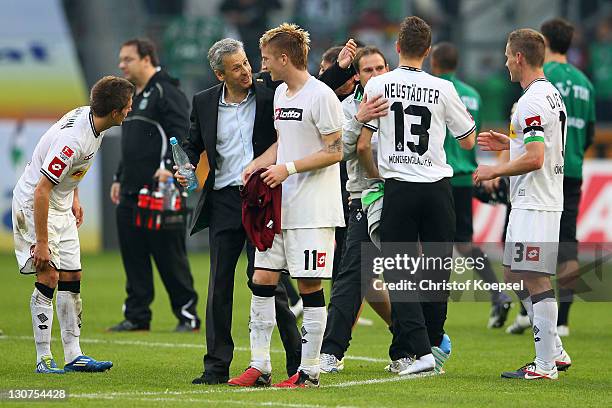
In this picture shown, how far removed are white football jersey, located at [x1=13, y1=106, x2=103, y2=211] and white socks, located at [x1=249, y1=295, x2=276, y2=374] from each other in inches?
59.5

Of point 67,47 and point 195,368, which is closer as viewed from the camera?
point 195,368

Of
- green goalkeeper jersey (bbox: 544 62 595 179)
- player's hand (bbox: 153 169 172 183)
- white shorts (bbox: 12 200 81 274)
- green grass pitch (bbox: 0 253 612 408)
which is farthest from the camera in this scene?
player's hand (bbox: 153 169 172 183)

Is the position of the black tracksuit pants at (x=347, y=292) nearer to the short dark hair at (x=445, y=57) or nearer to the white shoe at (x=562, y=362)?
the white shoe at (x=562, y=362)

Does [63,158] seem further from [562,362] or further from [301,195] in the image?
[562,362]

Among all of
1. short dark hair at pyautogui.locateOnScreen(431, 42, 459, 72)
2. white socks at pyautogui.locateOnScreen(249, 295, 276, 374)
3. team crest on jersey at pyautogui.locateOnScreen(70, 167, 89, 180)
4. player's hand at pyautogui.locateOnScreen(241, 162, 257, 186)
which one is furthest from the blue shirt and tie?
short dark hair at pyautogui.locateOnScreen(431, 42, 459, 72)

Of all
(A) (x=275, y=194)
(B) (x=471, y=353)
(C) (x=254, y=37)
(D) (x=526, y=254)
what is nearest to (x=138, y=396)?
(A) (x=275, y=194)

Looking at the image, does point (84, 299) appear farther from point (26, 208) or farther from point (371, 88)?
point (371, 88)

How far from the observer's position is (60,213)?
8688mm

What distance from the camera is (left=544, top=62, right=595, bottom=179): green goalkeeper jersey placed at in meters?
11.0

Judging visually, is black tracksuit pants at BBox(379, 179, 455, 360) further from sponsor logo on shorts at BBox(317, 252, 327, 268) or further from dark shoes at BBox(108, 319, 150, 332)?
dark shoes at BBox(108, 319, 150, 332)

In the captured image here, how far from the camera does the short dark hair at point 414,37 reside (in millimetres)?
8219

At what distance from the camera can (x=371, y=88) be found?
327 inches

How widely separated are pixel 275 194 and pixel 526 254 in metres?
1.88

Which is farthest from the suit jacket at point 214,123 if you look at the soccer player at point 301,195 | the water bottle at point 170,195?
the water bottle at point 170,195
